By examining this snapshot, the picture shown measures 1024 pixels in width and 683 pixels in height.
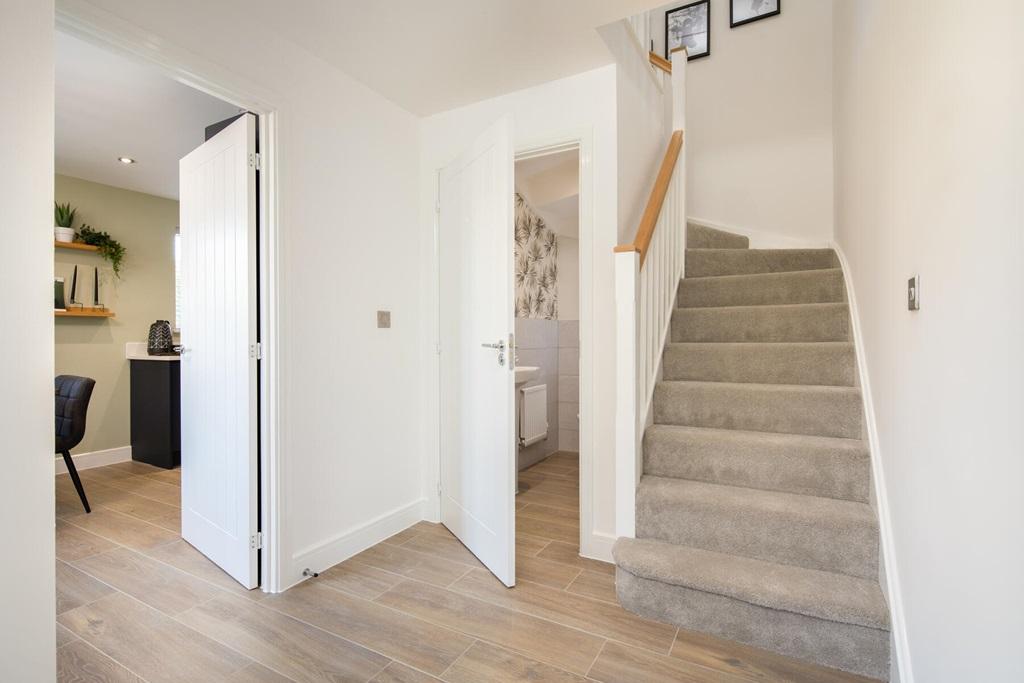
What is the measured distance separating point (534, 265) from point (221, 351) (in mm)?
2623

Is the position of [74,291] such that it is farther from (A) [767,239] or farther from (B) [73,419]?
(A) [767,239]

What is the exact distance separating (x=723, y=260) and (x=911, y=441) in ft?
6.86

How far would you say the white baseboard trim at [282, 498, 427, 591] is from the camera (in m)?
2.19

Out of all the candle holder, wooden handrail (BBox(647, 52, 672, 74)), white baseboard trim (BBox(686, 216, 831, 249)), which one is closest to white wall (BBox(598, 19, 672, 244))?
wooden handrail (BBox(647, 52, 672, 74))

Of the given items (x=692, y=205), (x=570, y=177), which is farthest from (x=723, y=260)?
(x=570, y=177)

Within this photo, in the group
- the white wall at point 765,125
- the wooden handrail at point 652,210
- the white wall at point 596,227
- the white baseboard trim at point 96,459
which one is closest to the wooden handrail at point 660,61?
the wooden handrail at point 652,210

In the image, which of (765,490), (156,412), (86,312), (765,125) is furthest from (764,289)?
(86,312)

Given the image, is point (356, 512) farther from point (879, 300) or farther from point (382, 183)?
point (879, 300)

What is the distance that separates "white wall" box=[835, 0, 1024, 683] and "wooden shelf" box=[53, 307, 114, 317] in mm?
5250

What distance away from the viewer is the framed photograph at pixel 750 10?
386 centimetres

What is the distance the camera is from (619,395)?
2.12 m

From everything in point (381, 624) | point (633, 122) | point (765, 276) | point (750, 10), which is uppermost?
point (750, 10)

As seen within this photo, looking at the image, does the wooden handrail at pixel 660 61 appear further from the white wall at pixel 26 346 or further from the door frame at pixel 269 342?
the white wall at pixel 26 346

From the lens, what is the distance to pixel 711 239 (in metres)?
3.83
